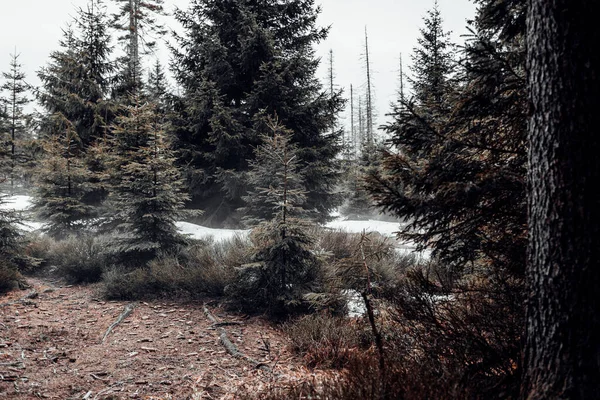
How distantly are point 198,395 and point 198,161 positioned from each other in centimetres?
1019

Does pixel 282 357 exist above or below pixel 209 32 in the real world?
below

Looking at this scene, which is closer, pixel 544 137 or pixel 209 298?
pixel 544 137

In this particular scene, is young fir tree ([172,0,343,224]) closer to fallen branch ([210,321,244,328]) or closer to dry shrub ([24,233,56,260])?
dry shrub ([24,233,56,260])

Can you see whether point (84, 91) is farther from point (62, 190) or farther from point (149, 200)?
point (149, 200)

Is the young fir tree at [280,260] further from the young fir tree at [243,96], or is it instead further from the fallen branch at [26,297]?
the young fir tree at [243,96]

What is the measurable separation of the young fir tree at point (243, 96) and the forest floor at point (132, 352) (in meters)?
6.04

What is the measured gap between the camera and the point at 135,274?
23.1 ft

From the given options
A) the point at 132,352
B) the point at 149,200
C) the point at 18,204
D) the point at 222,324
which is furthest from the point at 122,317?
the point at 18,204

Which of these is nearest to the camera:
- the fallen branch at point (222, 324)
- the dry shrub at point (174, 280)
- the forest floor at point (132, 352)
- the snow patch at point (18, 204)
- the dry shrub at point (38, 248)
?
the forest floor at point (132, 352)

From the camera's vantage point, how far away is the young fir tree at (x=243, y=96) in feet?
36.6

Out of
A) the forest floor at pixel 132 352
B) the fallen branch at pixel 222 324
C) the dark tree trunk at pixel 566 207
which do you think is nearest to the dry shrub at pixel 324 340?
the forest floor at pixel 132 352

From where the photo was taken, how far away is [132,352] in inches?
176

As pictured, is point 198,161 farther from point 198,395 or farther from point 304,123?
point 198,395

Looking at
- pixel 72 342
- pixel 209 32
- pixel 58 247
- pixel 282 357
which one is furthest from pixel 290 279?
pixel 209 32
